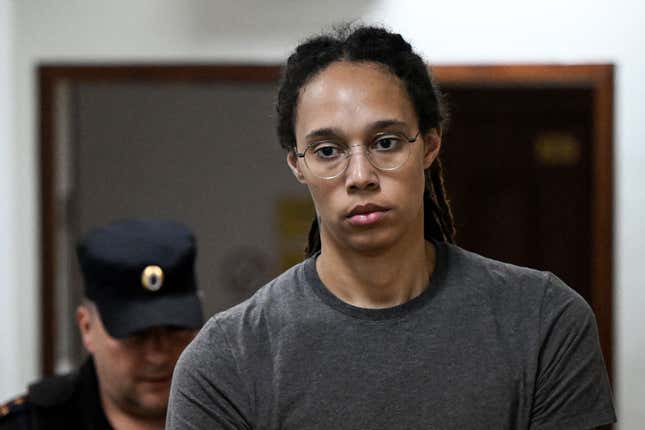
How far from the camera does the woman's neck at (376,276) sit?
3.61ft

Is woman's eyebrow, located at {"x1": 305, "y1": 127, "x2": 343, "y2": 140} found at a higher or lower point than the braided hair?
lower

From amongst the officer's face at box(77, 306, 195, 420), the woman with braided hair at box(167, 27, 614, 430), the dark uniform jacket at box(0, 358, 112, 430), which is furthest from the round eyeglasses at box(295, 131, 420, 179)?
the dark uniform jacket at box(0, 358, 112, 430)

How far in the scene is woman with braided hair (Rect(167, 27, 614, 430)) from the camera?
1048 millimetres

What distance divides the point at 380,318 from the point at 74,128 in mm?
2082

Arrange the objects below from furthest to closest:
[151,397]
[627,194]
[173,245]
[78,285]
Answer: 1. [78,285]
2. [627,194]
3. [173,245]
4. [151,397]

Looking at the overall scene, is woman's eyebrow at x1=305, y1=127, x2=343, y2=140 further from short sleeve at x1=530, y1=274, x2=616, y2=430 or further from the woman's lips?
short sleeve at x1=530, y1=274, x2=616, y2=430

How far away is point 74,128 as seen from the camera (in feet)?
9.78

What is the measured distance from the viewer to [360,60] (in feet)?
3.61

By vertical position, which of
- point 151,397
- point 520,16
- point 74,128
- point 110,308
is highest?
point 520,16

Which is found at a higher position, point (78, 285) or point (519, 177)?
point (519, 177)

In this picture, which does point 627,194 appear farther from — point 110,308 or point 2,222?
point 2,222

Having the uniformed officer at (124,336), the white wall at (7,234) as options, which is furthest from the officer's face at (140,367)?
the white wall at (7,234)

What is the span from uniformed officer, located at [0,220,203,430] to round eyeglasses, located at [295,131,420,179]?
2.38 ft

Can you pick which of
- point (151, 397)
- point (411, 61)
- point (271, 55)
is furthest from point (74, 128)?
point (411, 61)
